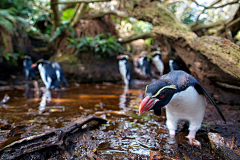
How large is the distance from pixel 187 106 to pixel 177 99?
17 cm

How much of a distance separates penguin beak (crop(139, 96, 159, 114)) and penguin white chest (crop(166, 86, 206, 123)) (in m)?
0.32

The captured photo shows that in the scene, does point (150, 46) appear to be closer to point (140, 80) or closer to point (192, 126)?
point (140, 80)

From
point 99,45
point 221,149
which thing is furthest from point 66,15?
point 221,149

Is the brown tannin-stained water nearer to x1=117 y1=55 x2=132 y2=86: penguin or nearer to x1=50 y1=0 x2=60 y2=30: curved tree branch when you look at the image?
x1=117 y1=55 x2=132 y2=86: penguin

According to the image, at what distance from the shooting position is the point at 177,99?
2.00 meters

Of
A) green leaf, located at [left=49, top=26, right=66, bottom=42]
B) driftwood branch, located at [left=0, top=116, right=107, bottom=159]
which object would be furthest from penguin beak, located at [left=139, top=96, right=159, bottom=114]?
green leaf, located at [left=49, top=26, right=66, bottom=42]

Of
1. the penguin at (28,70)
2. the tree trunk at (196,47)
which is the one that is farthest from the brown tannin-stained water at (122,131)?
the penguin at (28,70)

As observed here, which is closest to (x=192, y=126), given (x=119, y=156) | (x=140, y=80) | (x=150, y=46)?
(x=119, y=156)

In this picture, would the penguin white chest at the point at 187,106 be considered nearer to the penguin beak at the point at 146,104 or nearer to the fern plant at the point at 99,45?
the penguin beak at the point at 146,104

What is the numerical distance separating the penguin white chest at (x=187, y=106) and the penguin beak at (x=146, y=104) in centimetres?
32

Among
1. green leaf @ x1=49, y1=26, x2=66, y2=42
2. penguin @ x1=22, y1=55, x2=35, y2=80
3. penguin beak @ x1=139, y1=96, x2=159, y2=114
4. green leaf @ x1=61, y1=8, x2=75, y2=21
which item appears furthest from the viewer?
green leaf @ x1=61, y1=8, x2=75, y2=21

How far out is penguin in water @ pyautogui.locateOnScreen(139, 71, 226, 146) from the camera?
5.61 ft

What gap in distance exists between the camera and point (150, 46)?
1394 centimetres

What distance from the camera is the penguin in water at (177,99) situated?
5.61 feet
